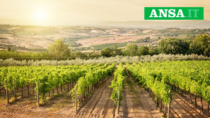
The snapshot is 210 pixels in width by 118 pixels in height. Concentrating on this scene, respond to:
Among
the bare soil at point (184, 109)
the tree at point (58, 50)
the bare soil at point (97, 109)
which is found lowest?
the bare soil at point (184, 109)

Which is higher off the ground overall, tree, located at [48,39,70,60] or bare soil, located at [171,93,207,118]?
tree, located at [48,39,70,60]

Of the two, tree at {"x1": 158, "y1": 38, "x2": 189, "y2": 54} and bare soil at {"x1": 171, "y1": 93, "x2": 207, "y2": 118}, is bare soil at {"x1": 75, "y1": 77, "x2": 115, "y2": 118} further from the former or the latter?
tree at {"x1": 158, "y1": 38, "x2": 189, "y2": 54}

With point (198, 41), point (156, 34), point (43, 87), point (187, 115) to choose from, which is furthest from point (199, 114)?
point (156, 34)

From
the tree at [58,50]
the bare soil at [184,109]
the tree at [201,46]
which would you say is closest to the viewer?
the bare soil at [184,109]

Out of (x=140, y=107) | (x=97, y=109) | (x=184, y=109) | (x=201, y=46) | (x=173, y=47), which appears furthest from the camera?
(x=201, y=46)

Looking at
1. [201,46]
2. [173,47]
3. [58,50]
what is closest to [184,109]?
[58,50]

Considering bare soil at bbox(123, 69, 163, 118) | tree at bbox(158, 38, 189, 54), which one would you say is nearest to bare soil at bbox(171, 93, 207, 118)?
bare soil at bbox(123, 69, 163, 118)

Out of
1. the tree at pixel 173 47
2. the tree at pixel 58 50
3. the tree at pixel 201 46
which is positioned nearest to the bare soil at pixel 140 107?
the tree at pixel 58 50

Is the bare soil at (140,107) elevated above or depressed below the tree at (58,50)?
below

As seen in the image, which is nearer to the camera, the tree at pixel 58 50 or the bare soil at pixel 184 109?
the bare soil at pixel 184 109

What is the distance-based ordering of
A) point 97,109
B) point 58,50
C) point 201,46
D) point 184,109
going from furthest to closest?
point 201,46 → point 58,50 → point 184,109 → point 97,109

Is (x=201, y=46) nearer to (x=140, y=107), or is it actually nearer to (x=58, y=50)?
(x=58, y=50)

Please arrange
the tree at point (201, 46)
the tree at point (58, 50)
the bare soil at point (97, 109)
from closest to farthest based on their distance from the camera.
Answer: the bare soil at point (97, 109) < the tree at point (58, 50) < the tree at point (201, 46)

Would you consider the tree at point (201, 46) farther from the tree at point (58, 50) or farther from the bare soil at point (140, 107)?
the bare soil at point (140, 107)
